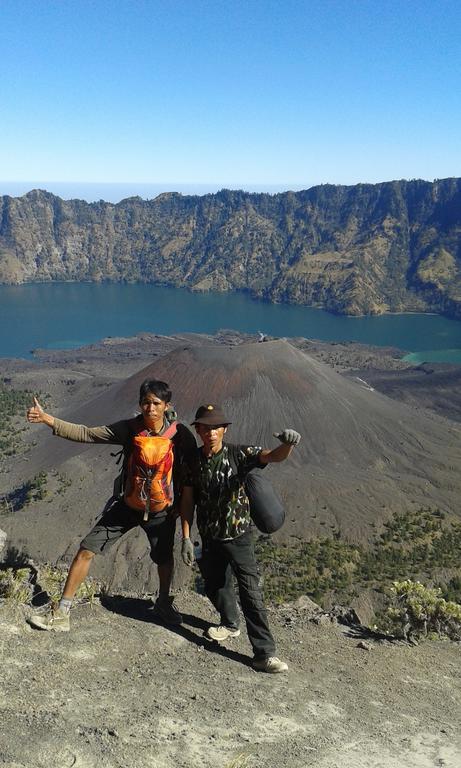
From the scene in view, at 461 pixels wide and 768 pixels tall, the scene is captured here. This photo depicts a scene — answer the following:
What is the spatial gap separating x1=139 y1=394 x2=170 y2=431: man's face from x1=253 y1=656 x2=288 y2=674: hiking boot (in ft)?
9.75

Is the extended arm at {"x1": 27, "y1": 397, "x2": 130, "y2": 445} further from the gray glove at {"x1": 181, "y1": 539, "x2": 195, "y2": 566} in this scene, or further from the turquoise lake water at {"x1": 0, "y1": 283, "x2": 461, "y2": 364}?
the turquoise lake water at {"x1": 0, "y1": 283, "x2": 461, "y2": 364}

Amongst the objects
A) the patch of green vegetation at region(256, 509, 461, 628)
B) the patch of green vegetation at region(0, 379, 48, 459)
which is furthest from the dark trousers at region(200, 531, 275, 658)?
the patch of green vegetation at region(0, 379, 48, 459)

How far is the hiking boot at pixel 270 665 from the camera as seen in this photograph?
7.17 m

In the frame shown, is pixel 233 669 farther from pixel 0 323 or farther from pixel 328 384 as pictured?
pixel 0 323

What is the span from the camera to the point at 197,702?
20.7 ft

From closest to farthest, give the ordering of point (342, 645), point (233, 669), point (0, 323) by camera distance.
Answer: point (233, 669) < point (342, 645) < point (0, 323)

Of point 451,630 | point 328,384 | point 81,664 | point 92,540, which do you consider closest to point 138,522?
point 92,540

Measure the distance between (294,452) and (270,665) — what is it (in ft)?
117

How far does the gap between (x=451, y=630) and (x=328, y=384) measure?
127ft

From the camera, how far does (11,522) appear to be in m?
34.7

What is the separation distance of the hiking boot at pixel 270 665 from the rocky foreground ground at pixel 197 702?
8 centimetres

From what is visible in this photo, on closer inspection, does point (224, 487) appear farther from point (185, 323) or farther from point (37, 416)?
point (185, 323)

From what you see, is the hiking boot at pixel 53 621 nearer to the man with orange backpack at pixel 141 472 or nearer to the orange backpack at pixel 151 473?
the man with orange backpack at pixel 141 472

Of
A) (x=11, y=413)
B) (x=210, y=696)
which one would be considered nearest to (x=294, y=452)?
(x=11, y=413)
